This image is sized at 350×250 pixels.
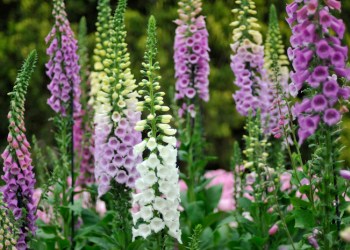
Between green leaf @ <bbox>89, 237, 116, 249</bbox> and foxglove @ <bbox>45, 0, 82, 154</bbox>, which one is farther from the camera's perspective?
foxglove @ <bbox>45, 0, 82, 154</bbox>

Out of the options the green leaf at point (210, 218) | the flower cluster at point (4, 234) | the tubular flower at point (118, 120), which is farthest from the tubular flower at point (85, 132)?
the flower cluster at point (4, 234)

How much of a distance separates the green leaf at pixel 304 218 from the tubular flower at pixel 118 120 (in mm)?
1117

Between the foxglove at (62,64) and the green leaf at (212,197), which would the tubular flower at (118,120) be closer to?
the foxglove at (62,64)

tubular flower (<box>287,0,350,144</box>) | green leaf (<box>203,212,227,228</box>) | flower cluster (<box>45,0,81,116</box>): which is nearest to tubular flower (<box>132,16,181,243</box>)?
tubular flower (<box>287,0,350,144</box>)

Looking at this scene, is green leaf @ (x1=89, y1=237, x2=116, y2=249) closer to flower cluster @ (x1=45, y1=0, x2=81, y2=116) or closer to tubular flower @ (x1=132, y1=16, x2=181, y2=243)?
tubular flower @ (x1=132, y1=16, x2=181, y2=243)

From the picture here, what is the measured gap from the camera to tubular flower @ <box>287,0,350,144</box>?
315 cm

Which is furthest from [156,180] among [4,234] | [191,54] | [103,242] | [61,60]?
[191,54]

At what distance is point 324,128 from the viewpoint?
10.8 feet

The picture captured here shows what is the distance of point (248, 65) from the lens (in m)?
5.71

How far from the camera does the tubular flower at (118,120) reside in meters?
4.36

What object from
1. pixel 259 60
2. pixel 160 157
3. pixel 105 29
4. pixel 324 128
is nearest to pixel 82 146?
pixel 105 29

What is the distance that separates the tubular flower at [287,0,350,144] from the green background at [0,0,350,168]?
22.3 feet

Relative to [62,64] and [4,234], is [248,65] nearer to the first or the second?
[62,64]

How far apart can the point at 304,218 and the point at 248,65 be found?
215cm
